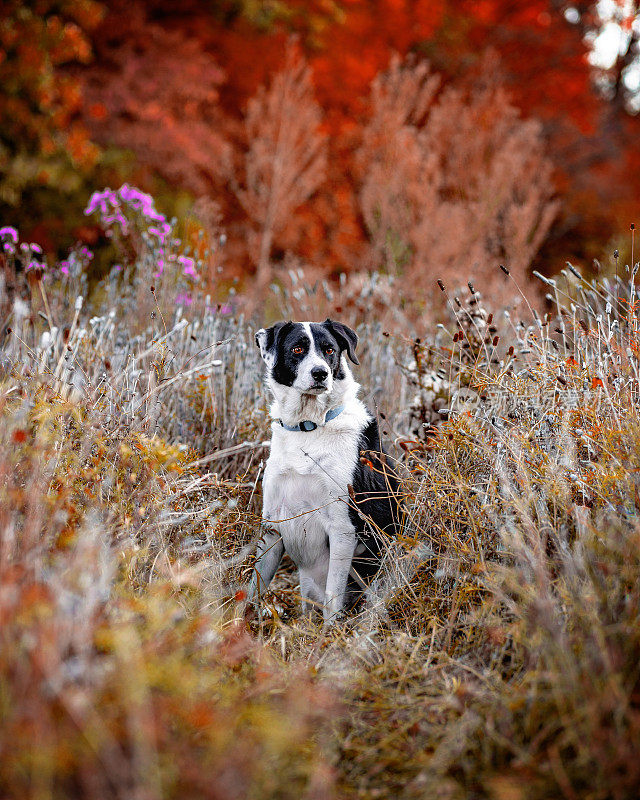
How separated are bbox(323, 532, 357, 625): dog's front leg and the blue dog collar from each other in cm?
56

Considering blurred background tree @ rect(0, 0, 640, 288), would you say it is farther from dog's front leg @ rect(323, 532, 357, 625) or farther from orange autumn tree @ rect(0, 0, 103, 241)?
dog's front leg @ rect(323, 532, 357, 625)

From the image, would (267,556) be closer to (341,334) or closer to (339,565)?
(339,565)

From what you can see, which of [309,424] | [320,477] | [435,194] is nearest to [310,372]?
[309,424]

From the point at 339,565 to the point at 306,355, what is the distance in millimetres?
1094

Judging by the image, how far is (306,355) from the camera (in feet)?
11.7

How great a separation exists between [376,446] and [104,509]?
1.49 meters

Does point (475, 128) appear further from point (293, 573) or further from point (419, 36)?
point (293, 573)

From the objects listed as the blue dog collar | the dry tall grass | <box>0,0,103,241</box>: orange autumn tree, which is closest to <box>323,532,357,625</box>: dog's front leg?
the dry tall grass

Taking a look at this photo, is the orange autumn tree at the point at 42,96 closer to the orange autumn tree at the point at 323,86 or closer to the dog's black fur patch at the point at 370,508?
the orange autumn tree at the point at 323,86

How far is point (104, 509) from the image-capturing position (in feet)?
8.83

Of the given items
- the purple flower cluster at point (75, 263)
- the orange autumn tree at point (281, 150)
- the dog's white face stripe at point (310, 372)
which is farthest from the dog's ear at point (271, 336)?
the orange autumn tree at point (281, 150)

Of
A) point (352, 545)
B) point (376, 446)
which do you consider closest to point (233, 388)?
point (376, 446)

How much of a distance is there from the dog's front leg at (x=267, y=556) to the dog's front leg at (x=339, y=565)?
0.31m

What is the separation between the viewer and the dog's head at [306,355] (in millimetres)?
3453
